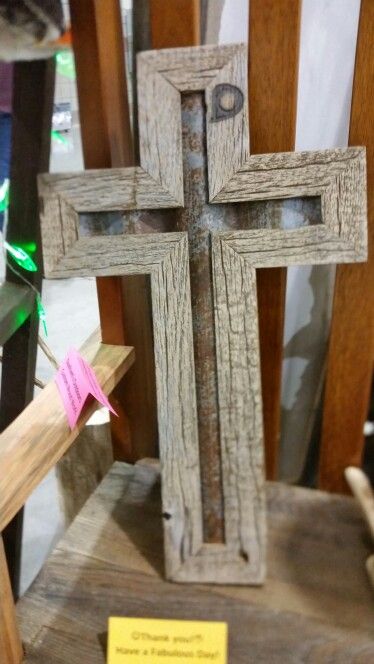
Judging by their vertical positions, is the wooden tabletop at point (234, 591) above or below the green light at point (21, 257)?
below

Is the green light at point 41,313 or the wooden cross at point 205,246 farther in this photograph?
the green light at point 41,313

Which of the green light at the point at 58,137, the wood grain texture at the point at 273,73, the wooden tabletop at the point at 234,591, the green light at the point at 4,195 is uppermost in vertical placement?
the wood grain texture at the point at 273,73

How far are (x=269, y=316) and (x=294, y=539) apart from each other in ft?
1.16

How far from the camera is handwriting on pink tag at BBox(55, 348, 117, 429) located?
0.78 m

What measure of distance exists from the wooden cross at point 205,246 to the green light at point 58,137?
0.10 meters

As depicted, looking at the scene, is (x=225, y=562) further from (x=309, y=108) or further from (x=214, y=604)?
(x=309, y=108)

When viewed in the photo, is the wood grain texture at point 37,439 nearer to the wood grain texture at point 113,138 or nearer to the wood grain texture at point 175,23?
the wood grain texture at point 113,138

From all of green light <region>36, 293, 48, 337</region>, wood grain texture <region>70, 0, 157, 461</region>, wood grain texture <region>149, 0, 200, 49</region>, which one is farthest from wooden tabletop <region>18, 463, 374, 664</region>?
wood grain texture <region>149, 0, 200, 49</region>

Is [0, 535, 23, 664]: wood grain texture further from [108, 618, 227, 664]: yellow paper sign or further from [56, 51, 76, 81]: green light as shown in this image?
[56, 51, 76, 81]: green light

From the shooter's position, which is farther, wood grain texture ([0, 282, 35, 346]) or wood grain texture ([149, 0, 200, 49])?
wood grain texture ([0, 282, 35, 346])

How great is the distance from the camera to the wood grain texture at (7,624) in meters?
0.69

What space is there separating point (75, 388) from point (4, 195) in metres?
0.31

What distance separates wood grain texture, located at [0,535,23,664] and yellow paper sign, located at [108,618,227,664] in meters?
0.12

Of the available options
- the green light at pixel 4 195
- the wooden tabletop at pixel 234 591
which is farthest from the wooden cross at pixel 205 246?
the green light at pixel 4 195
